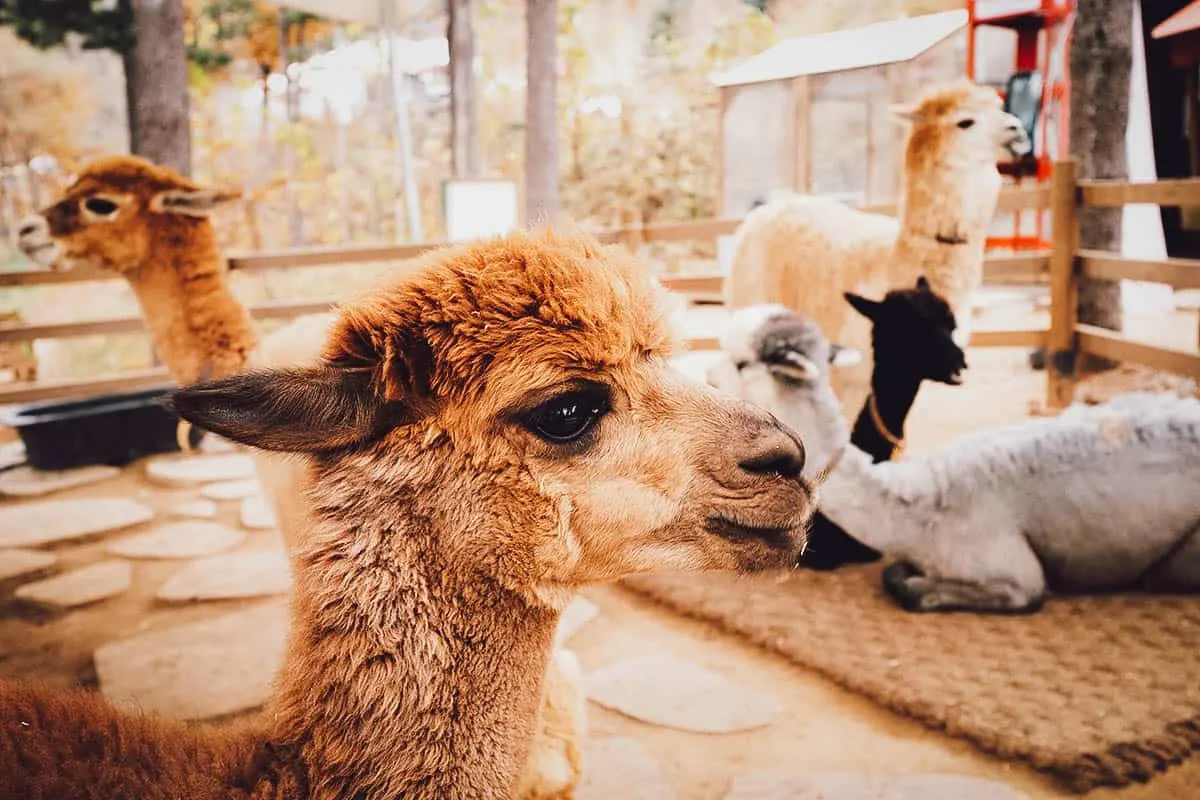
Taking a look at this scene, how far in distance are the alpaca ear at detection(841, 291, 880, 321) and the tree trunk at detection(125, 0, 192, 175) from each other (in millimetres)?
5622

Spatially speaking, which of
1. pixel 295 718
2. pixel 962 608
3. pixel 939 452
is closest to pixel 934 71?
pixel 939 452

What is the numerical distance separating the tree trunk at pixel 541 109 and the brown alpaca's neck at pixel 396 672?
5810mm

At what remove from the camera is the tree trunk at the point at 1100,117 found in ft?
18.2

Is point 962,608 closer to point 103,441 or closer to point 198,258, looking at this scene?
point 198,258

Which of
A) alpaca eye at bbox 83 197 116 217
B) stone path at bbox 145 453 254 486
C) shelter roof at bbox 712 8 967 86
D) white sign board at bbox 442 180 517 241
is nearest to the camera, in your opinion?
alpaca eye at bbox 83 197 116 217

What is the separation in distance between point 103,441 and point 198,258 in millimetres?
2436

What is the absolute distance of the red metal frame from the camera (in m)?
4.78

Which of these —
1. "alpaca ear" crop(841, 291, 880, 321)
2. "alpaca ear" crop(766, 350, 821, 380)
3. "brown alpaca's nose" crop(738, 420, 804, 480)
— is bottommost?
"alpaca ear" crop(766, 350, 821, 380)

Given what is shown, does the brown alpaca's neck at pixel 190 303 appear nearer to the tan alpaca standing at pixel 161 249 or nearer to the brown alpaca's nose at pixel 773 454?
the tan alpaca standing at pixel 161 249

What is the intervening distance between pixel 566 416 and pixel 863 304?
2.55 meters

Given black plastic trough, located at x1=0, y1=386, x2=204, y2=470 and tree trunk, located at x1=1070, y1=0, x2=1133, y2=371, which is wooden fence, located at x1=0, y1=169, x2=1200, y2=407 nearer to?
tree trunk, located at x1=1070, y1=0, x2=1133, y2=371

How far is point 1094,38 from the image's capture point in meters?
5.56

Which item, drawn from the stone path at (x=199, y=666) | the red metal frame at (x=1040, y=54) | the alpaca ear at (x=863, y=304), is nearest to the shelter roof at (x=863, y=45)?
the red metal frame at (x=1040, y=54)

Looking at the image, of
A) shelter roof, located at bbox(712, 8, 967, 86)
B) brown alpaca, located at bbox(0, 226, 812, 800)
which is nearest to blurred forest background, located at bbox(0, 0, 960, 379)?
shelter roof, located at bbox(712, 8, 967, 86)
